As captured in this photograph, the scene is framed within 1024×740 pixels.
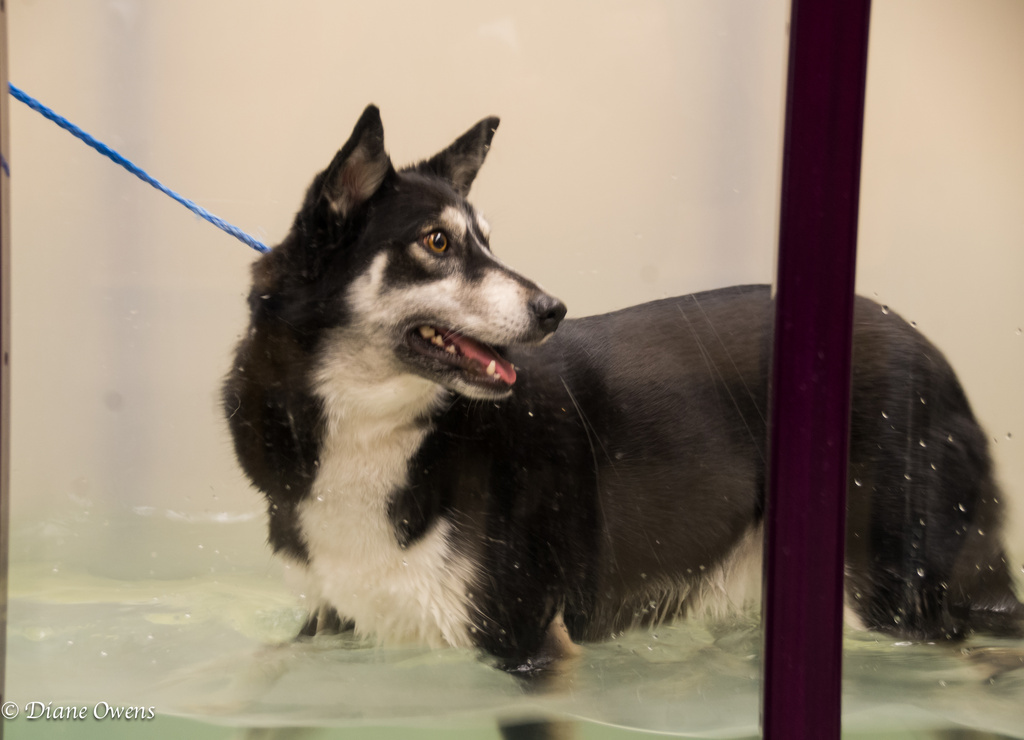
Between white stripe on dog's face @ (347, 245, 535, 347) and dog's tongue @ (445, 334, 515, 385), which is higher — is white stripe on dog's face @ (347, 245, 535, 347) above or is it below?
above

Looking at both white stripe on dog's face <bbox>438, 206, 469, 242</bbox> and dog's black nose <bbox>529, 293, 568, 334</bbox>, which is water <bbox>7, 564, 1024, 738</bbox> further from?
white stripe on dog's face <bbox>438, 206, 469, 242</bbox>

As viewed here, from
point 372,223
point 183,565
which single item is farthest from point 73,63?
point 183,565

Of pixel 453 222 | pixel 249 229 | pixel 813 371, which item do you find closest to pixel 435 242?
pixel 453 222

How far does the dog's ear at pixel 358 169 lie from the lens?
979 millimetres

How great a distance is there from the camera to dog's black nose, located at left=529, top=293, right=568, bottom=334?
0.99 metres

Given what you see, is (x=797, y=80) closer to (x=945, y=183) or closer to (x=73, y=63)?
(x=945, y=183)

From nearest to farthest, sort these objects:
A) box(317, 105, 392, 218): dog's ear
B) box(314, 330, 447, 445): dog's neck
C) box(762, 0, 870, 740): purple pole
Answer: box(762, 0, 870, 740): purple pole < box(317, 105, 392, 218): dog's ear < box(314, 330, 447, 445): dog's neck

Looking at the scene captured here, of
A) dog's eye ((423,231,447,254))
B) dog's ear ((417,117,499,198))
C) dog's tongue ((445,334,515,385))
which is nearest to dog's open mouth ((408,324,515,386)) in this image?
dog's tongue ((445,334,515,385))

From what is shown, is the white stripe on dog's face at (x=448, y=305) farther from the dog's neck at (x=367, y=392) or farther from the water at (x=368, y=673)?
the water at (x=368, y=673)

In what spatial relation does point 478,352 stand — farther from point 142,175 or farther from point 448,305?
point 142,175

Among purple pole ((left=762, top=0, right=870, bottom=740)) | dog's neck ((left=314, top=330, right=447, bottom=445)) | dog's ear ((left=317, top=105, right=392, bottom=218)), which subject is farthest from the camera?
dog's neck ((left=314, top=330, right=447, bottom=445))

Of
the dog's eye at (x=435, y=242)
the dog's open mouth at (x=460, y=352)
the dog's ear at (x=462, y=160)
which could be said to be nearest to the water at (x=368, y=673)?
the dog's open mouth at (x=460, y=352)

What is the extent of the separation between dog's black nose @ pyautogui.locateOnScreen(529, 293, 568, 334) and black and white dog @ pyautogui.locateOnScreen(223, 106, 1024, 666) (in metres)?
0.04

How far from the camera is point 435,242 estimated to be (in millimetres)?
1074
